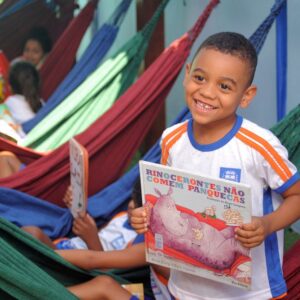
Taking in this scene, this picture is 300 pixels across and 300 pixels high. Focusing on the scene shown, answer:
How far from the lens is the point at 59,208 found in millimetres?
2264

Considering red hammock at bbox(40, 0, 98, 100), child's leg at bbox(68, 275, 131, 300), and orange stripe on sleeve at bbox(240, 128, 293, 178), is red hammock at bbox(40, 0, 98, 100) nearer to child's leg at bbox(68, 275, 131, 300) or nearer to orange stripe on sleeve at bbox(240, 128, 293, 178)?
child's leg at bbox(68, 275, 131, 300)

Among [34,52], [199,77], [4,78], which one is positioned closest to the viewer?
[199,77]

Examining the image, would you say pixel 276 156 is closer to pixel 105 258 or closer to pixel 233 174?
pixel 233 174

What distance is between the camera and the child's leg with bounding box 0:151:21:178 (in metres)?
2.41

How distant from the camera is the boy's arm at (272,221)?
1.20 metres

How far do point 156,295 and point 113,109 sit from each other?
98 cm

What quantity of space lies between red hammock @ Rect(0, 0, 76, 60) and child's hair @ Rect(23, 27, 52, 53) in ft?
0.09

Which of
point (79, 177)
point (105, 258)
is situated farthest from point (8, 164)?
point (105, 258)

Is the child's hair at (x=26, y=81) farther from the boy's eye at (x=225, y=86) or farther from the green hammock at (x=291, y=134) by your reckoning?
the boy's eye at (x=225, y=86)

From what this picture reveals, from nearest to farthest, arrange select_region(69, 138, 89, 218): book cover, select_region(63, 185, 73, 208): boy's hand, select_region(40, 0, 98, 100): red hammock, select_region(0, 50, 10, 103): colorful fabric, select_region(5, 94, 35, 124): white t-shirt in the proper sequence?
select_region(69, 138, 89, 218): book cover → select_region(63, 185, 73, 208): boy's hand → select_region(5, 94, 35, 124): white t-shirt → select_region(0, 50, 10, 103): colorful fabric → select_region(40, 0, 98, 100): red hammock

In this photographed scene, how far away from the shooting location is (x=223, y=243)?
124cm

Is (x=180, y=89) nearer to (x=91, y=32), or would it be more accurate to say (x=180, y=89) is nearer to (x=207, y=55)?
(x=91, y=32)

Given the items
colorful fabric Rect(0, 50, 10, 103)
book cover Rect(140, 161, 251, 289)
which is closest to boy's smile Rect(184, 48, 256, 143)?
book cover Rect(140, 161, 251, 289)

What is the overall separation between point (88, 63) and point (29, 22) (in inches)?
38.3
